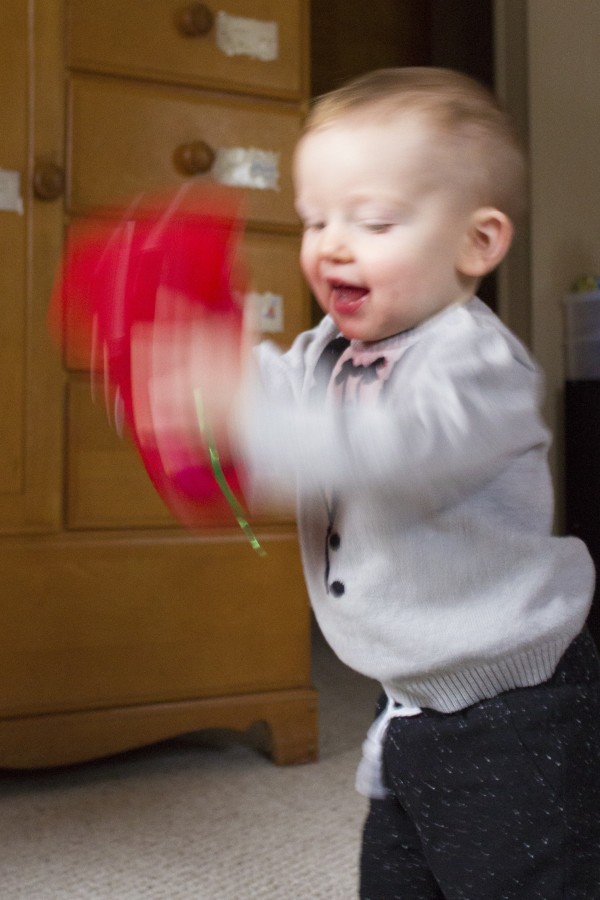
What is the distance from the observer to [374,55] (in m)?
2.62

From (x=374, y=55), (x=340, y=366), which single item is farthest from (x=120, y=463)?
(x=374, y=55)

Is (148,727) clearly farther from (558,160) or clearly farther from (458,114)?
(558,160)

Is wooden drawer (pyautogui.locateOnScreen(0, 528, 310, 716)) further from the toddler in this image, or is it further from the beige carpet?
the toddler

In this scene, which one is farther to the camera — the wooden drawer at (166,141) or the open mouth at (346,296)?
the wooden drawer at (166,141)

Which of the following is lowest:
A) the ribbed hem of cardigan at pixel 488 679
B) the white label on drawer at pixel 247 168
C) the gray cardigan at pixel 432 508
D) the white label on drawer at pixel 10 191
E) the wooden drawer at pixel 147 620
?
the wooden drawer at pixel 147 620

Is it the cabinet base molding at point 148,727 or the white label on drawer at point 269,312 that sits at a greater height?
the white label on drawer at point 269,312

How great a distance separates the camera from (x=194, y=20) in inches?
53.4

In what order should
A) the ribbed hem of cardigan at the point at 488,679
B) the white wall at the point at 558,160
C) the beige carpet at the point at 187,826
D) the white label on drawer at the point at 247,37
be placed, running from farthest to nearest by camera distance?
1. the white wall at the point at 558,160
2. the white label on drawer at the point at 247,37
3. the beige carpet at the point at 187,826
4. the ribbed hem of cardigan at the point at 488,679

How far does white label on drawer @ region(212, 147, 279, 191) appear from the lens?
1.41m

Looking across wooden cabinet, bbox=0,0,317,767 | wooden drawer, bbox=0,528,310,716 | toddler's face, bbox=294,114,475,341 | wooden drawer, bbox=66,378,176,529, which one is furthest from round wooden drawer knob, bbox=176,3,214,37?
toddler's face, bbox=294,114,475,341

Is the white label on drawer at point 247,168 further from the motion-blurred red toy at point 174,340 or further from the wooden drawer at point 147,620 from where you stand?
the motion-blurred red toy at point 174,340

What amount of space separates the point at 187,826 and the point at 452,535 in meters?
0.69

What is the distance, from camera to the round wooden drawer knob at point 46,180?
1310mm

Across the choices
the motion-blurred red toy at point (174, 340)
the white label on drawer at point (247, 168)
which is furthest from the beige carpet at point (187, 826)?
the white label on drawer at point (247, 168)
